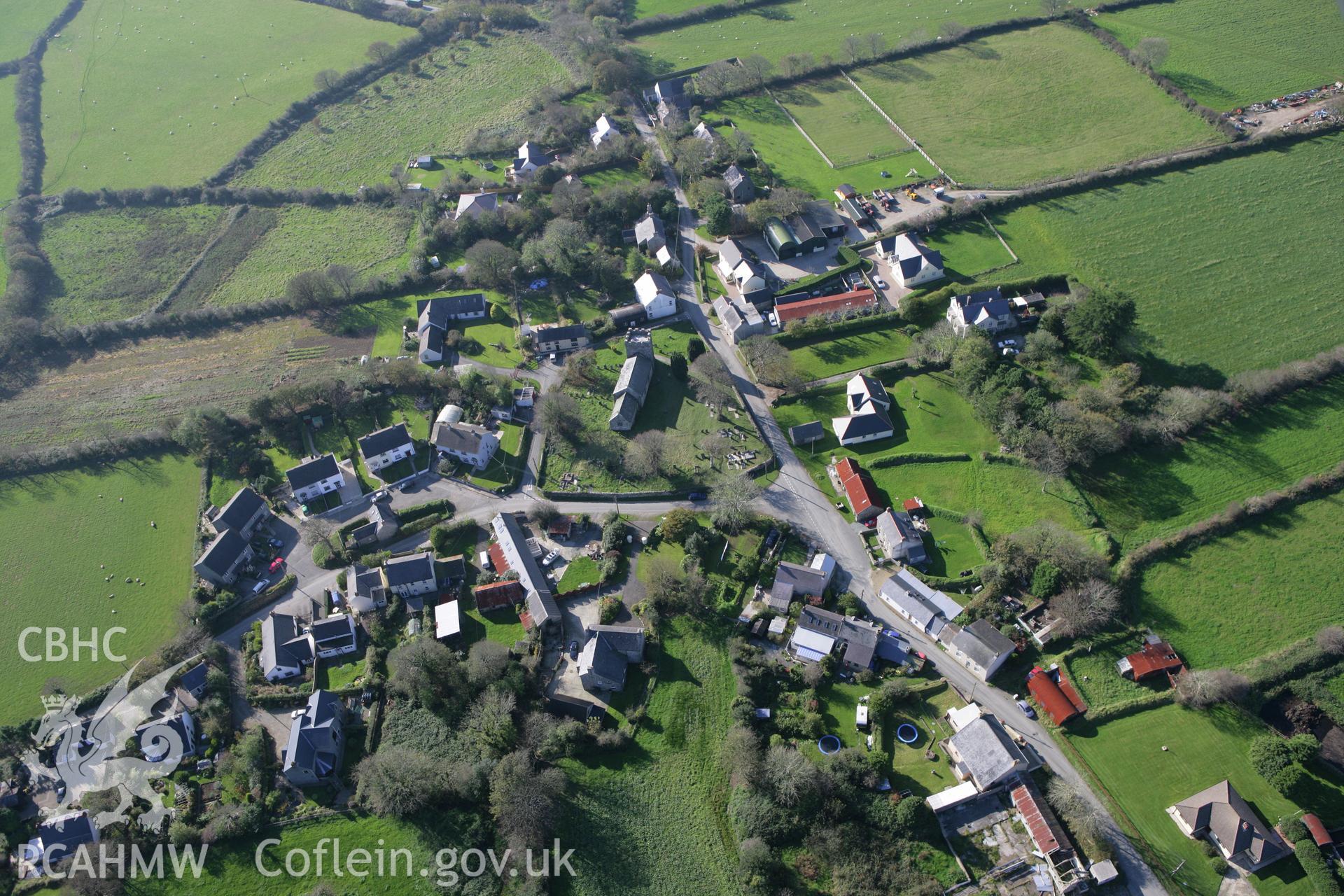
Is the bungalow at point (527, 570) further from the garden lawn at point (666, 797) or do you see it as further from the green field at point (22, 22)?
the green field at point (22, 22)

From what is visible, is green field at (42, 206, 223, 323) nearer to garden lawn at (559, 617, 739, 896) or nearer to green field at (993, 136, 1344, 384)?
garden lawn at (559, 617, 739, 896)

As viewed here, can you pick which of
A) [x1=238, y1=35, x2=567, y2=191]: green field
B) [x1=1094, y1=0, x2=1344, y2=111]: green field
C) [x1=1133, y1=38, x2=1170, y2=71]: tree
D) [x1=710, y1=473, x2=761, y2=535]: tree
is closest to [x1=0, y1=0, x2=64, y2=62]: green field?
[x1=238, y1=35, x2=567, y2=191]: green field

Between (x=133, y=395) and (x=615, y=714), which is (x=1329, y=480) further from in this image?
(x=133, y=395)

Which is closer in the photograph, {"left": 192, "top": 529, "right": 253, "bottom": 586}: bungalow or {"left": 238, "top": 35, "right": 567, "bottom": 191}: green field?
{"left": 192, "top": 529, "right": 253, "bottom": 586}: bungalow

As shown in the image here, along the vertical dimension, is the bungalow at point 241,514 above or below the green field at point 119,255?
below

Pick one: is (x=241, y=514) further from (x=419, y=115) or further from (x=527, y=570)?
(x=419, y=115)

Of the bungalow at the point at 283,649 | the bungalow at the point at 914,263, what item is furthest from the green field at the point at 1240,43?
the bungalow at the point at 283,649

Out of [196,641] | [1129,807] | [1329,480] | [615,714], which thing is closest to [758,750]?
[615,714]
